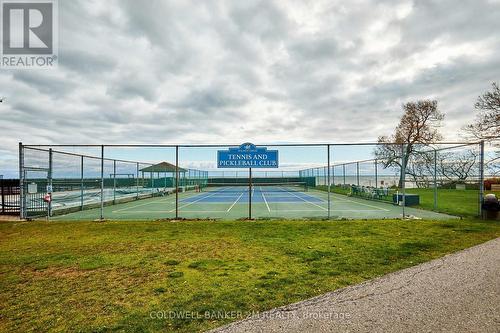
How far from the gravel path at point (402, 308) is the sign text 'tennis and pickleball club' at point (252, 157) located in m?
6.65

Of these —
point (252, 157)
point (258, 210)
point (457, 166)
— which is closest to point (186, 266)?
point (252, 157)

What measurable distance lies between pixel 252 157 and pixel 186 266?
20.0 feet

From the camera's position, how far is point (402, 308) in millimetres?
3502

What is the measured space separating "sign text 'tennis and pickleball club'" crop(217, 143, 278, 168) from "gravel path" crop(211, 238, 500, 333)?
6.65 metres

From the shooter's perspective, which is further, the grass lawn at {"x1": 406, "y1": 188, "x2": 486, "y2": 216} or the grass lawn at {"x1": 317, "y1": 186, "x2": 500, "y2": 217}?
the grass lawn at {"x1": 406, "y1": 188, "x2": 486, "y2": 216}

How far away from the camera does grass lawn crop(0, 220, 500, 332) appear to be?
3490 millimetres

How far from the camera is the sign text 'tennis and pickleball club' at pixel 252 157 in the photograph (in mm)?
10820

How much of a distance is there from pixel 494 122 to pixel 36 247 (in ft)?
99.3

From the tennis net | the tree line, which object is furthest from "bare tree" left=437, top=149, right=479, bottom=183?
the tennis net

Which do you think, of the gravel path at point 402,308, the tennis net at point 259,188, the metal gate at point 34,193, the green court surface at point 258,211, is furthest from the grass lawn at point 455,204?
the metal gate at point 34,193

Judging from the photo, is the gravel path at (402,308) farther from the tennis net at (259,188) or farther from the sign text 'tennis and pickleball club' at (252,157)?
the tennis net at (259,188)

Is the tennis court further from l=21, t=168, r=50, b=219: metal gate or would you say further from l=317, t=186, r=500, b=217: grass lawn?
l=317, t=186, r=500, b=217: grass lawn

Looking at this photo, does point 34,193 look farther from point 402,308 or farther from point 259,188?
point 259,188

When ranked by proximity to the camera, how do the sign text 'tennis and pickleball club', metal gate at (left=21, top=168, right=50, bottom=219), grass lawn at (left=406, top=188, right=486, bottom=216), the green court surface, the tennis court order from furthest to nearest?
grass lawn at (left=406, top=188, right=486, bottom=216) → the tennis court → the green court surface → metal gate at (left=21, top=168, right=50, bottom=219) → the sign text 'tennis and pickleball club'
